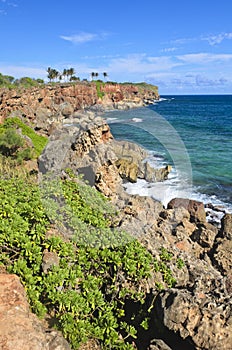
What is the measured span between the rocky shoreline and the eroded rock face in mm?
13

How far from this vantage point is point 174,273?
6.68 metres

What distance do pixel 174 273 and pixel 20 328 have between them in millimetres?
3567

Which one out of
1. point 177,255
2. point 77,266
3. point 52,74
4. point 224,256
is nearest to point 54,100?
point 52,74

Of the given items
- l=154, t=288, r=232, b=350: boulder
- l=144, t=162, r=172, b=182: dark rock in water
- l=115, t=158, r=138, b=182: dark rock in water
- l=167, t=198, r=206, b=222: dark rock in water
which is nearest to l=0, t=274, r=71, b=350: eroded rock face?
l=154, t=288, r=232, b=350: boulder

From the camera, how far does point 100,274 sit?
6.05 metres

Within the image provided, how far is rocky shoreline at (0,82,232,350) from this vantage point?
15.4ft

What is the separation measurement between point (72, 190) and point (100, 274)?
2686mm

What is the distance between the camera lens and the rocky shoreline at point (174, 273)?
4688 millimetres

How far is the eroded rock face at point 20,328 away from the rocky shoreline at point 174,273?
13 mm

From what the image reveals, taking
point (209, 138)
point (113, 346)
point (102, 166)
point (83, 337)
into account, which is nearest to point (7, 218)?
point (83, 337)

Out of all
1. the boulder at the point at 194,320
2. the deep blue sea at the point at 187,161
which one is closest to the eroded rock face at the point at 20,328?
the boulder at the point at 194,320

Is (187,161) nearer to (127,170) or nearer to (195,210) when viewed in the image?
(127,170)

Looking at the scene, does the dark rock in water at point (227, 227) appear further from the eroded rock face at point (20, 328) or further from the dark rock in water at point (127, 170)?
the dark rock in water at point (127, 170)

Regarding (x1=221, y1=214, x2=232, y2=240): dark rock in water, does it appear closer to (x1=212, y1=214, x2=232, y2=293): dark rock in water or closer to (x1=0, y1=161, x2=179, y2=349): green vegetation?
(x1=212, y1=214, x2=232, y2=293): dark rock in water
